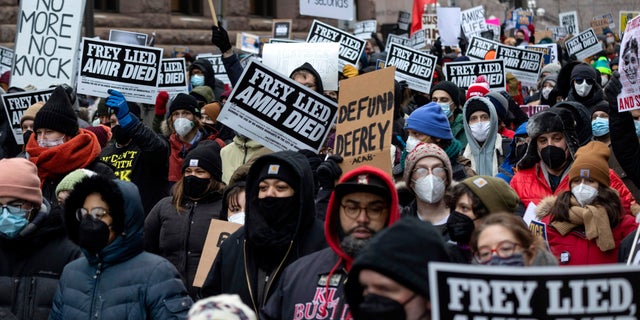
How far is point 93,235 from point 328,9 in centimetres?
1061

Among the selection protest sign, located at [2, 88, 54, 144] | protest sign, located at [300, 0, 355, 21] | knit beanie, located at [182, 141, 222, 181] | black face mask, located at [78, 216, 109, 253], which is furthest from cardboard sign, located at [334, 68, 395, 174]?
protest sign, located at [300, 0, 355, 21]

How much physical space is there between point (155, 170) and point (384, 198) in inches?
152

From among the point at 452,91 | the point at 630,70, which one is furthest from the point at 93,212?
the point at 452,91

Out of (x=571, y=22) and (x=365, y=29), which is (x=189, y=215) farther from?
(x=571, y=22)

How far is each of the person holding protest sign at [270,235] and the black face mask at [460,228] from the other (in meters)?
0.59

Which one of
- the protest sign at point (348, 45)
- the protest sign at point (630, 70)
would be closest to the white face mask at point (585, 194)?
the protest sign at point (630, 70)

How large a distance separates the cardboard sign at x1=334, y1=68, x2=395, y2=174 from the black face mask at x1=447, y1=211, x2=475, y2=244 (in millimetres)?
685

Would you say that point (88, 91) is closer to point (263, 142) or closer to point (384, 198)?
point (263, 142)

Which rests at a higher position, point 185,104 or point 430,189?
point 430,189

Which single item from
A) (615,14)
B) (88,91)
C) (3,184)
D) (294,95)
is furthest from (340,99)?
(615,14)

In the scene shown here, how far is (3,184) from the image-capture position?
561 cm

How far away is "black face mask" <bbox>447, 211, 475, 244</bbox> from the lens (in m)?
5.41

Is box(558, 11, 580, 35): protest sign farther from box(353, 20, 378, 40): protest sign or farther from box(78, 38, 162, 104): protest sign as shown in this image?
box(78, 38, 162, 104): protest sign

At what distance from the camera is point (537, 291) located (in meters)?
3.12
